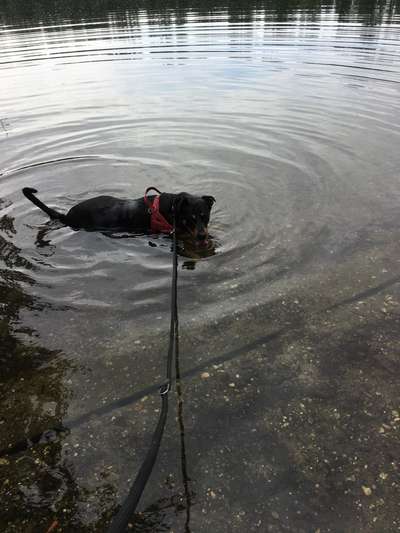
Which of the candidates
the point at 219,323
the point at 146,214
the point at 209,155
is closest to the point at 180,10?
the point at 209,155

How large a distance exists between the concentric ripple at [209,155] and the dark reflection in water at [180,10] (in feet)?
48.3

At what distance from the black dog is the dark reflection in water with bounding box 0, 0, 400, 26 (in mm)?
31814

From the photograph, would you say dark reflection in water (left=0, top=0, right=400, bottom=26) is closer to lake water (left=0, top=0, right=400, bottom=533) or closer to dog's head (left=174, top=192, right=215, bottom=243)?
lake water (left=0, top=0, right=400, bottom=533)

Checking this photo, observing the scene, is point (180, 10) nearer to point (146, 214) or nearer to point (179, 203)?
point (146, 214)

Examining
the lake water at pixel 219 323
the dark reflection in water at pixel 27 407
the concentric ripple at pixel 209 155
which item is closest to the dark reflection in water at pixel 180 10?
the concentric ripple at pixel 209 155

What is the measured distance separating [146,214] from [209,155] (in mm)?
4307

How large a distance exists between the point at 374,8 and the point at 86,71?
3030 cm

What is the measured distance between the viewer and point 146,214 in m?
7.15

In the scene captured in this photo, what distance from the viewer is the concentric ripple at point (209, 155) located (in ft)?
20.4

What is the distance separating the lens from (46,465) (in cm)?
349

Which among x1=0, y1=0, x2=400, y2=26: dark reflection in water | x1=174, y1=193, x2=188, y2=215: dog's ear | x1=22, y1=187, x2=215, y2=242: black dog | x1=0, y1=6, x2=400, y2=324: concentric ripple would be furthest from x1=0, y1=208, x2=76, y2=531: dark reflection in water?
x1=0, y1=0, x2=400, y2=26: dark reflection in water

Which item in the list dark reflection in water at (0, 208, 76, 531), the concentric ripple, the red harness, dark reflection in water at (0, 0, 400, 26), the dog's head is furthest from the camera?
dark reflection in water at (0, 0, 400, 26)

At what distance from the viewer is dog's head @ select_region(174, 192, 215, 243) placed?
6.60 m

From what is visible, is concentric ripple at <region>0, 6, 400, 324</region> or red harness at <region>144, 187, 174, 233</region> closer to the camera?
concentric ripple at <region>0, 6, 400, 324</region>
